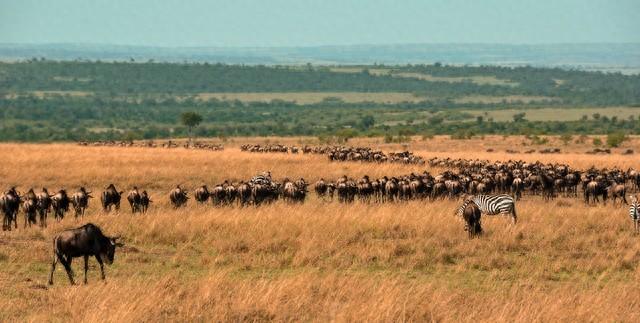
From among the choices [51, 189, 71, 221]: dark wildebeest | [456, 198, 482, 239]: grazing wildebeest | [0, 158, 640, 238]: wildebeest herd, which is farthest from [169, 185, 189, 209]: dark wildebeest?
[456, 198, 482, 239]: grazing wildebeest

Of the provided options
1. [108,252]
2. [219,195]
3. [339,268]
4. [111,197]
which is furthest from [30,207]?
[339,268]

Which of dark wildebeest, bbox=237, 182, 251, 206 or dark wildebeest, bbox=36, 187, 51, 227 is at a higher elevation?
dark wildebeest, bbox=36, 187, 51, 227

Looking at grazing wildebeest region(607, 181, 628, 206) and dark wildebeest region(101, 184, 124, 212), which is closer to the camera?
dark wildebeest region(101, 184, 124, 212)

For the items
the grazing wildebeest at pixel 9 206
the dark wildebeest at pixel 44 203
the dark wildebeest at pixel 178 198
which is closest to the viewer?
the grazing wildebeest at pixel 9 206

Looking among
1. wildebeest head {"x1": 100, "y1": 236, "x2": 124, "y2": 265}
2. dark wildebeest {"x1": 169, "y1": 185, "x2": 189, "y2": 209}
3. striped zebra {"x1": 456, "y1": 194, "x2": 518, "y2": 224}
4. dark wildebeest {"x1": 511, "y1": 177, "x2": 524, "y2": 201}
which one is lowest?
dark wildebeest {"x1": 511, "y1": 177, "x2": 524, "y2": 201}

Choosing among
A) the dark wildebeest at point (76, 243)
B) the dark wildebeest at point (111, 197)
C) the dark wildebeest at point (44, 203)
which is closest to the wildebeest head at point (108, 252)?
the dark wildebeest at point (76, 243)

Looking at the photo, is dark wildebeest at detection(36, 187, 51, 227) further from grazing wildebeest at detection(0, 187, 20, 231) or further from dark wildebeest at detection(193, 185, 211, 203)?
dark wildebeest at detection(193, 185, 211, 203)

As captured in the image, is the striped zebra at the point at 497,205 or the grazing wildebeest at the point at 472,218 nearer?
the grazing wildebeest at the point at 472,218

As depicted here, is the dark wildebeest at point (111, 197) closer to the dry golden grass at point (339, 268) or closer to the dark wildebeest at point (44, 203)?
the dry golden grass at point (339, 268)

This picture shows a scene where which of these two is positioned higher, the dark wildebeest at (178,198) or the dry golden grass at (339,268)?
the dry golden grass at (339,268)

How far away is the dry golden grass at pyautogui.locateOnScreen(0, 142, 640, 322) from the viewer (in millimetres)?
13148

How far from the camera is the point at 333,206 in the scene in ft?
88.2

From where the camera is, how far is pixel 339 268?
57.7ft

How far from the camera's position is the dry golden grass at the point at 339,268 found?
43.1 feet
